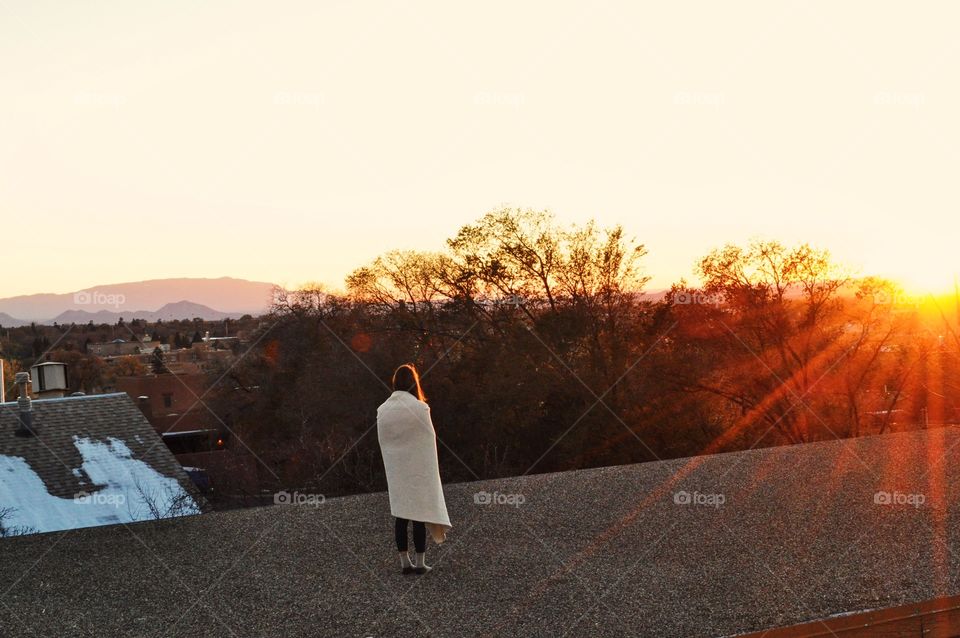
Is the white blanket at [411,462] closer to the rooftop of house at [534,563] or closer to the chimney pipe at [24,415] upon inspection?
the rooftop of house at [534,563]

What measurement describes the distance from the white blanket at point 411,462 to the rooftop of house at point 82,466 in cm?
1139

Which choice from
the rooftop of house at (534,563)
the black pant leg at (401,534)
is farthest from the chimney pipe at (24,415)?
the black pant leg at (401,534)

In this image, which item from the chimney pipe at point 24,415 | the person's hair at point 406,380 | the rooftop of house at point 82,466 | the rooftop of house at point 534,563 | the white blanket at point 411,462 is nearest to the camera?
the rooftop of house at point 534,563

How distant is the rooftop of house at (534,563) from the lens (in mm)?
5820

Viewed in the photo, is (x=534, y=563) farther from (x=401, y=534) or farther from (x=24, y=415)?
(x=24, y=415)

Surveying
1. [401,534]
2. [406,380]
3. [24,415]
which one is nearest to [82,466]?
[24,415]

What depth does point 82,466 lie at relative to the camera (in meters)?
20.7

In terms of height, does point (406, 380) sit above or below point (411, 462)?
above

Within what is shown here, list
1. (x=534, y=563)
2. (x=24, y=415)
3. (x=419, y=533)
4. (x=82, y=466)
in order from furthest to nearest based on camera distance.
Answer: (x=24, y=415), (x=82, y=466), (x=534, y=563), (x=419, y=533)

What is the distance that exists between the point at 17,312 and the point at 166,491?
143 feet

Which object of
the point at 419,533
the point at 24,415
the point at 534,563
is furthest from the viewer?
the point at 24,415

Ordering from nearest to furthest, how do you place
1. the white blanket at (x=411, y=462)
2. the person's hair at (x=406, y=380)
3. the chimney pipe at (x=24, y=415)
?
the white blanket at (x=411, y=462) < the person's hair at (x=406, y=380) < the chimney pipe at (x=24, y=415)

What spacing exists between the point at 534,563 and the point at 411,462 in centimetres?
124

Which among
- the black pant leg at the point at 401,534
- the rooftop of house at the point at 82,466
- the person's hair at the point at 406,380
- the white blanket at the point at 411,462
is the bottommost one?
the rooftop of house at the point at 82,466
